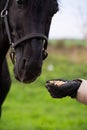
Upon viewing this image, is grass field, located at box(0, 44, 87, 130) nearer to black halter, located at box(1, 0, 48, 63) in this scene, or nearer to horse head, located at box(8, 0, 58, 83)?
black halter, located at box(1, 0, 48, 63)

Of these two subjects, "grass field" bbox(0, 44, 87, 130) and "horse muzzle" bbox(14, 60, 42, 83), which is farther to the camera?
"grass field" bbox(0, 44, 87, 130)

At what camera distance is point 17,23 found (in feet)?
13.7

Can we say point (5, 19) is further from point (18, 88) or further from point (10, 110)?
point (18, 88)

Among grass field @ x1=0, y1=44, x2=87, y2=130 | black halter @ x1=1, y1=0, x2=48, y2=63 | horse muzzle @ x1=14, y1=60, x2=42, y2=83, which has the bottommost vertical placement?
grass field @ x1=0, y1=44, x2=87, y2=130

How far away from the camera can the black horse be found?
398cm

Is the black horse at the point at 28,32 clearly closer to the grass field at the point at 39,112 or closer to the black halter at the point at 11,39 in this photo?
the black halter at the point at 11,39

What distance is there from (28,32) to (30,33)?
0.04 m

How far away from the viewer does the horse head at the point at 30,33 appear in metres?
3.97

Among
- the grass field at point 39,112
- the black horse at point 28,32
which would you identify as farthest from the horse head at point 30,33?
the grass field at point 39,112

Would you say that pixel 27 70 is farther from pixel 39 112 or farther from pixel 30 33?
pixel 39 112

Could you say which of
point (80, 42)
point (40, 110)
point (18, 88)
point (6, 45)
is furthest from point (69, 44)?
point (6, 45)

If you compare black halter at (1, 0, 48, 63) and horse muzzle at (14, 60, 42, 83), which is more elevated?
black halter at (1, 0, 48, 63)

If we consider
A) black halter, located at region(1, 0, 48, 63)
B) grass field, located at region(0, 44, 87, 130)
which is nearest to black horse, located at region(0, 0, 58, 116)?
black halter, located at region(1, 0, 48, 63)

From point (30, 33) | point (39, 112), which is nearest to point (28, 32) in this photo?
point (30, 33)
